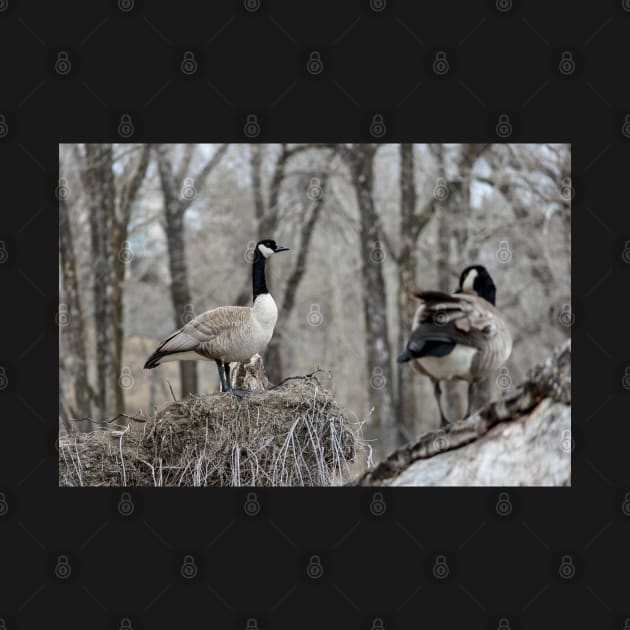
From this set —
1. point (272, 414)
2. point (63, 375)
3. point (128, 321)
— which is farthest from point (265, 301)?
Answer: point (128, 321)

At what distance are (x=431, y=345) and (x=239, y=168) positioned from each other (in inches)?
607

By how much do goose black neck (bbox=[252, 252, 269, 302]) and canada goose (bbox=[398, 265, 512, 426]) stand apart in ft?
8.13

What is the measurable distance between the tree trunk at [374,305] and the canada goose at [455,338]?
923cm

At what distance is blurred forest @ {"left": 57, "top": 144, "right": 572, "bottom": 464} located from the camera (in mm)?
17531

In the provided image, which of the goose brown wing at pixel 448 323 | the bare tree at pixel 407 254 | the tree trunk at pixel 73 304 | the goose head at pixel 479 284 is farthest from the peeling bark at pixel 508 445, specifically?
the bare tree at pixel 407 254

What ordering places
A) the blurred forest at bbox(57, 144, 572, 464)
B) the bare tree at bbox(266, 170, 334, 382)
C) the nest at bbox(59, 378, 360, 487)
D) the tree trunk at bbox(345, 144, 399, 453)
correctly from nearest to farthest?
the nest at bbox(59, 378, 360, 487) < the blurred forest at bbox(57, 144, 572, 464) < the tree trunk at bbox(345, 144, 399, 453) < the bare tree at bbox(266, 170, 334, 382)

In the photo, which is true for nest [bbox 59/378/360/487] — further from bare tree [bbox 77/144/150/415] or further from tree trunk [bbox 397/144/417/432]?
tree trunk [bbox 397/144/417/432]

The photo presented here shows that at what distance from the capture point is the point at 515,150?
1712 centimetres

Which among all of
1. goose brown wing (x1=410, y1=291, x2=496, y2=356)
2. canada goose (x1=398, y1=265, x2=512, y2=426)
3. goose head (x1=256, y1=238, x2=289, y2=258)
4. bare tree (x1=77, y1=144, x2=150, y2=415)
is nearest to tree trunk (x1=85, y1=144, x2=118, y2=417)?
bare tree (x1=77, y1=144, x2=150, y2=415)

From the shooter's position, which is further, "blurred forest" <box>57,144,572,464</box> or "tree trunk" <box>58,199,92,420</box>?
"blurred forest" <box>57,144,572,464</box>

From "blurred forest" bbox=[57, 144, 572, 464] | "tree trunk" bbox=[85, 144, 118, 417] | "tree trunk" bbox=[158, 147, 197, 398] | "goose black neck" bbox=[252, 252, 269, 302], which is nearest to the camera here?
→ "goose black neck" bbox=[252, 252, 269, 302]

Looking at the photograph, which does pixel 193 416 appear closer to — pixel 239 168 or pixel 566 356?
pixel 566 356

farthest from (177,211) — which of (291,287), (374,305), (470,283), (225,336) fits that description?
(470,283)

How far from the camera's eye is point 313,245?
2467 cm
